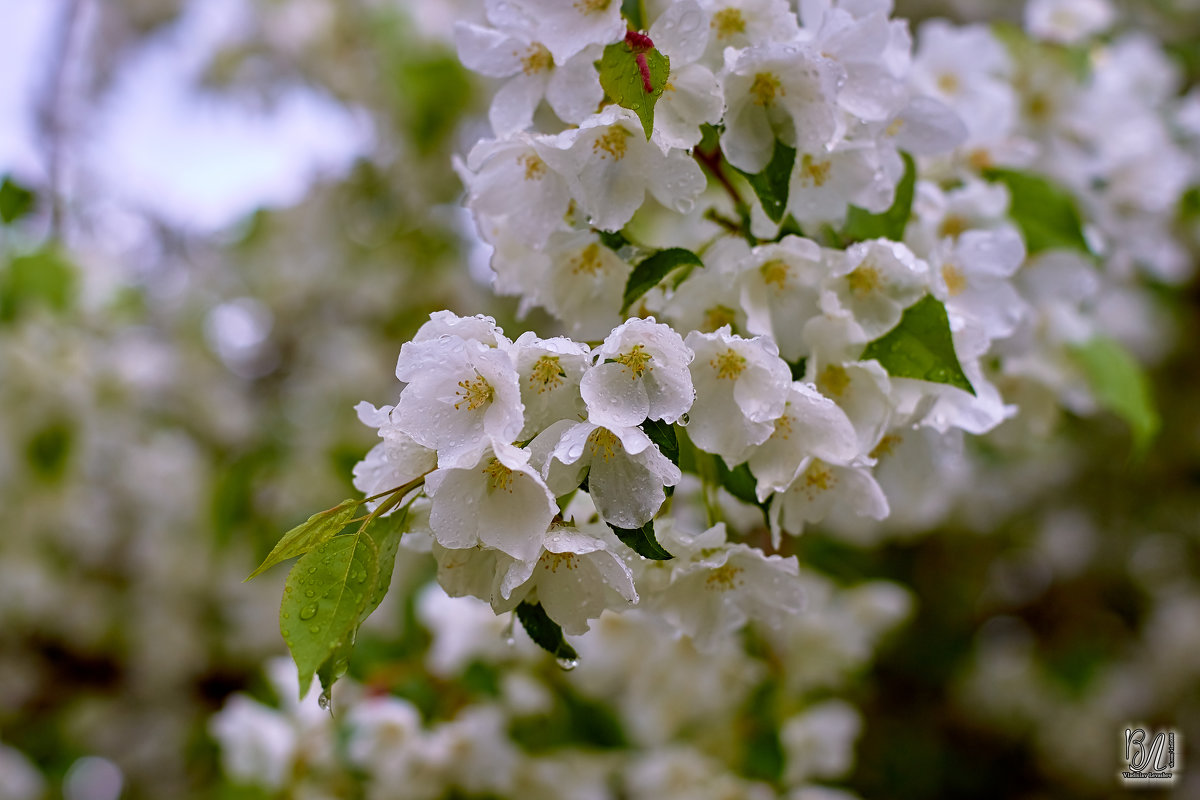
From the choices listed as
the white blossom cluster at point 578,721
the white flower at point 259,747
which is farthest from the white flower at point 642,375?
the white flower at point 259,747

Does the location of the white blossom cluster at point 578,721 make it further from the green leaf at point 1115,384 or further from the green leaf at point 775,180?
the green leaf at point 775,180

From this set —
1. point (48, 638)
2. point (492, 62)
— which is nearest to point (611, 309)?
point (492, 62)

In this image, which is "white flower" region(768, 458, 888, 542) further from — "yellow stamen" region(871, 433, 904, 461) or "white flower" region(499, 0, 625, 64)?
"white flower" region(499, 0, 625, 64)

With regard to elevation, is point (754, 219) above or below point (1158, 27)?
above

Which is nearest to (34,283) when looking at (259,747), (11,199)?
(11,199)

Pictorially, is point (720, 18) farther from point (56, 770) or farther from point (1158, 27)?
point (56, 770)

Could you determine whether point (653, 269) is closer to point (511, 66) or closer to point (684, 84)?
point (684, 84)

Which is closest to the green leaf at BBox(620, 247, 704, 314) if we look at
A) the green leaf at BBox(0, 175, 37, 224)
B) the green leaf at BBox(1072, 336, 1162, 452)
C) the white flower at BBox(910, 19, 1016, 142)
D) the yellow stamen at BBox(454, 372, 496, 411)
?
the yellow stamen at BBox(454, 372, 496, 411)
